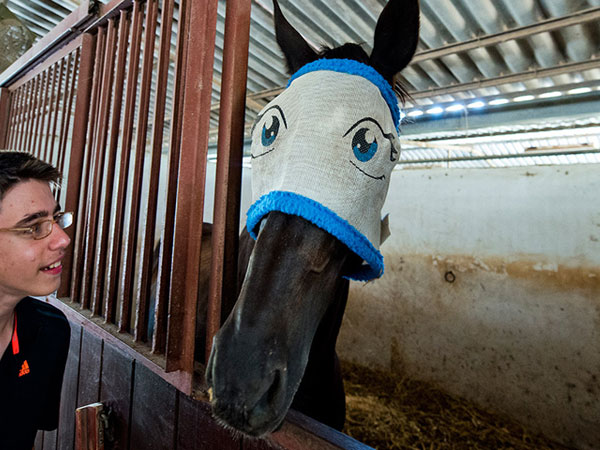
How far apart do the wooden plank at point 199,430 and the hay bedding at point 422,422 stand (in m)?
2.34

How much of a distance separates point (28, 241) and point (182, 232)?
672 mm

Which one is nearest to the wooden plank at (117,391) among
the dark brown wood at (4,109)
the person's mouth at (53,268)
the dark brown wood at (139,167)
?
the dark brown wood at (139,167)

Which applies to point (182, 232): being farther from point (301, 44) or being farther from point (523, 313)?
→ point (523, 313)

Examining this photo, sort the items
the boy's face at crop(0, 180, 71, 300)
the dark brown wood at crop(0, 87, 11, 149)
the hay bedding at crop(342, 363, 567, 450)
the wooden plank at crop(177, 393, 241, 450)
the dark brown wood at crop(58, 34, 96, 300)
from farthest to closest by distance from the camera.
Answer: the dark brown wood at crop(0, 87, 11, 149) → the hay bedding at crop(342, 363, 567, 450) → the dark brown wood at crop(58, 34, 96, 300) → the boy's face at crop(0, 180, 71, 300) → the wooden plank at crop(177, 393, 241, 450)

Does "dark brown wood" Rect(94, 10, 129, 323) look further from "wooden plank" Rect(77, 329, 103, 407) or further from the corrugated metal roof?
the corrugated metal roof

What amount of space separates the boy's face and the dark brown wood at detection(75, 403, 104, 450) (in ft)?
1.74

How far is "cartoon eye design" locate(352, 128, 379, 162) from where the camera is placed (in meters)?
0.99

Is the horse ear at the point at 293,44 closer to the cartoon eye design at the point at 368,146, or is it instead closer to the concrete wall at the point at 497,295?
the cartoon eye design at the point at 368,146

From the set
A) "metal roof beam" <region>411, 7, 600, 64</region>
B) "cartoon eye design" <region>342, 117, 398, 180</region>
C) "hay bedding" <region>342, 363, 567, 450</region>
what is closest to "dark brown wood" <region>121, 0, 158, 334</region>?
"cartoon eye design" <region>342, 117, 398, 180</region>

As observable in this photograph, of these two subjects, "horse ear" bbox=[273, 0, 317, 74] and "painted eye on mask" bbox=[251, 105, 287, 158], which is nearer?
"painted eye on mask" bbox=[251, 105, 287, 158]

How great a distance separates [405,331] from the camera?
14.4 feet

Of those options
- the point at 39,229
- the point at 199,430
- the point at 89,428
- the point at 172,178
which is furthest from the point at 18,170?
the point at 199,430

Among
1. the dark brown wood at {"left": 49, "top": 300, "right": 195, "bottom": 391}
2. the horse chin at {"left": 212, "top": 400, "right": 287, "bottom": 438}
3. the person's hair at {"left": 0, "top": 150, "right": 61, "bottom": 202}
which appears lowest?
the dark brown wood at {"left": 49, "top": 300, "right": 195, "bottom": 391}

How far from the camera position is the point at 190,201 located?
121 centimetres
